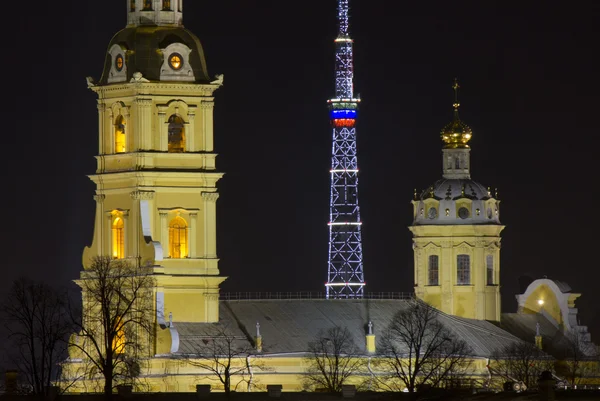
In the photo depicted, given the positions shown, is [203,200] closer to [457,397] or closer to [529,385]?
[529,385]

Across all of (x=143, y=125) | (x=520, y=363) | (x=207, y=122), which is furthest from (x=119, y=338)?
(x=520, y=363)

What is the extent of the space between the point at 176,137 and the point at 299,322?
39.2ft

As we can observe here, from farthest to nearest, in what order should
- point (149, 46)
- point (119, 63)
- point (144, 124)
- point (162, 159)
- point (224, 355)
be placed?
1. point (162, 159)
2. point (119, 63)
3. point (144, 124)
4. point (149, 46)
5. point (224, 355)

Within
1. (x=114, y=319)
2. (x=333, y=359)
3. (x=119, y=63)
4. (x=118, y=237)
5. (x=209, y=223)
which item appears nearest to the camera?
(x=114, y=319)

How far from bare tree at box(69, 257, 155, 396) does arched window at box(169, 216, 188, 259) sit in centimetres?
273

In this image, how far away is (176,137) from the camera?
186 m

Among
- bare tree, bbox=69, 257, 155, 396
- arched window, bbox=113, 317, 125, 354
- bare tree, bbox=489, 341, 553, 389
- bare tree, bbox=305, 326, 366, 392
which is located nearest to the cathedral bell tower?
bare tree, bbox=69, 257, 155, 396

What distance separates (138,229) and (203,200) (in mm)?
3754

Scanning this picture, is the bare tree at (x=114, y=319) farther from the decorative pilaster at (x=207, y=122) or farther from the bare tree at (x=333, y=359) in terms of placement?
the bare tree at (x=333, y=359)

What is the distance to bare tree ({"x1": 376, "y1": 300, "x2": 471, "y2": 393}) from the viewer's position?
181000 mm

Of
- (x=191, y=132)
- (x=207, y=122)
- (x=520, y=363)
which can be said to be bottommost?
(x=520, y=363)

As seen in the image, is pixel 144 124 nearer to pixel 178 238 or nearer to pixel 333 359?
pixel 178 238

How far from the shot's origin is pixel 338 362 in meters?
→ 184

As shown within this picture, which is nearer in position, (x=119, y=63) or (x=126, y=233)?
(x=119, y=63)
